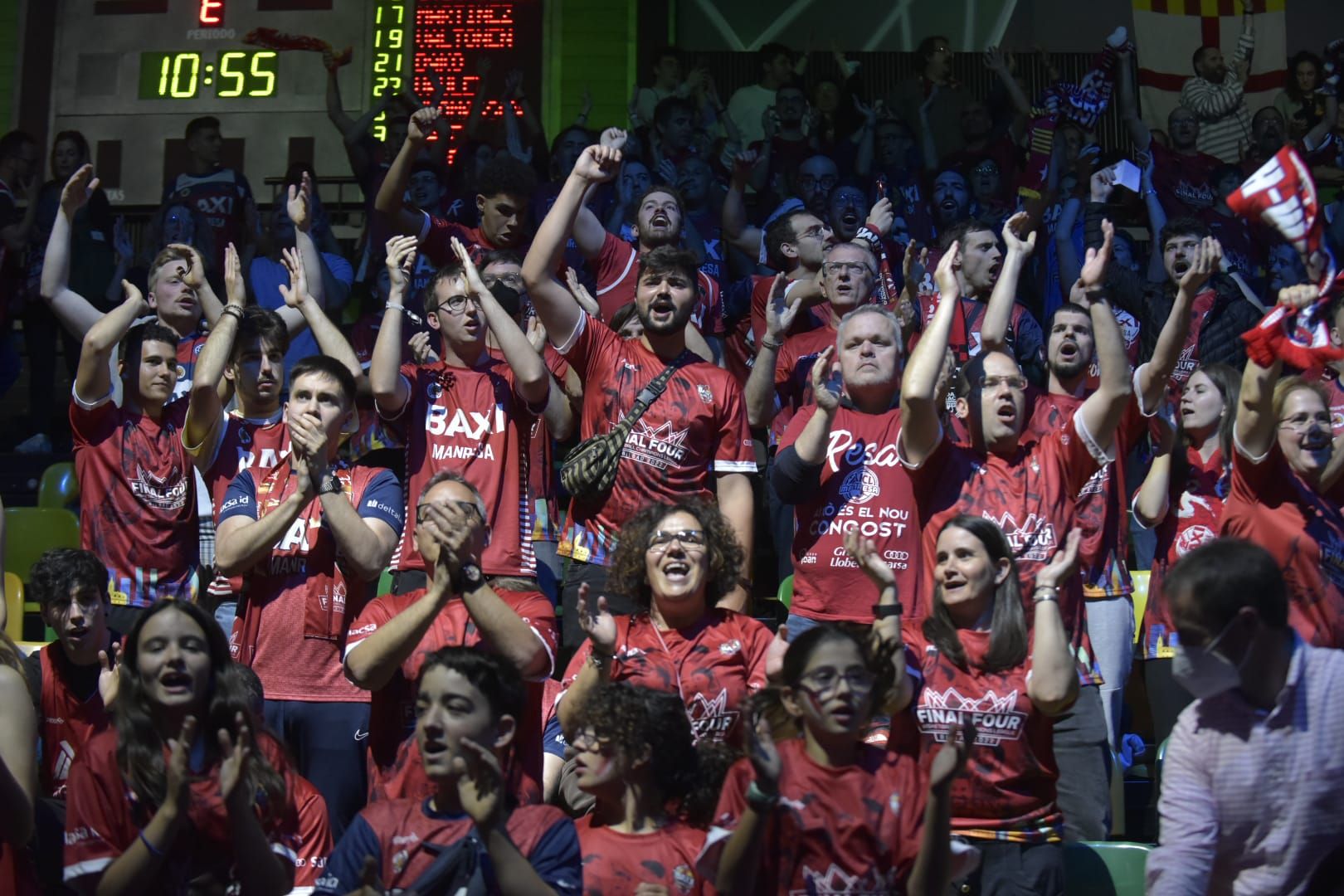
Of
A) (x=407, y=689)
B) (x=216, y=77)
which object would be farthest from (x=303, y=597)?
(x=216, y=77)

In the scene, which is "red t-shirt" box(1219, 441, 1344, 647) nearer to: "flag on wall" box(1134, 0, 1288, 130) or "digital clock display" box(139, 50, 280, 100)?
"flag on wall" box(1134, 0, 1288, 130)

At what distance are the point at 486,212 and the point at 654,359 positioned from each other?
142cm

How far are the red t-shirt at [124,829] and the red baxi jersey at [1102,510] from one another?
10.4 feet

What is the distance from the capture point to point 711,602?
16.0 ft

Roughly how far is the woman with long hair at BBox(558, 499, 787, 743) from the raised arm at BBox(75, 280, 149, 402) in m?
2.45

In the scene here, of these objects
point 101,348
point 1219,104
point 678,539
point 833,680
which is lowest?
point 833,680

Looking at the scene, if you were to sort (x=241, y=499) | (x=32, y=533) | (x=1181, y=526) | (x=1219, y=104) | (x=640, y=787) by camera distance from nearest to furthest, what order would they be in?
(x=640, y=787) < (x=241, y=499) < (x=1181, y=526) < (x=32, y=533) < (x=1219, y=104)

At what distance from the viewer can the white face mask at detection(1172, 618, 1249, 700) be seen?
3.32m

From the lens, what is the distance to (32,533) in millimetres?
7785

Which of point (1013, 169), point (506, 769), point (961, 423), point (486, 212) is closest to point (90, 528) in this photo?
point (486, 212)

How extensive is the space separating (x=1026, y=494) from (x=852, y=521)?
635mm

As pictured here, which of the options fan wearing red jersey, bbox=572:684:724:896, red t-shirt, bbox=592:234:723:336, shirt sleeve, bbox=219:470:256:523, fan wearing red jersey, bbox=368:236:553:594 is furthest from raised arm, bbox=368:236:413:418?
fan wearing red jersey, bbox=572:684:724:896

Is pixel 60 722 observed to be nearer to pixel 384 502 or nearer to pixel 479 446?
pixel 384 502

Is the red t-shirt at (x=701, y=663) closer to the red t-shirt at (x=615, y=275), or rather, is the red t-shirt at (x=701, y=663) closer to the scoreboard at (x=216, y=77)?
the red t-shirt at (x=615, y=275)
